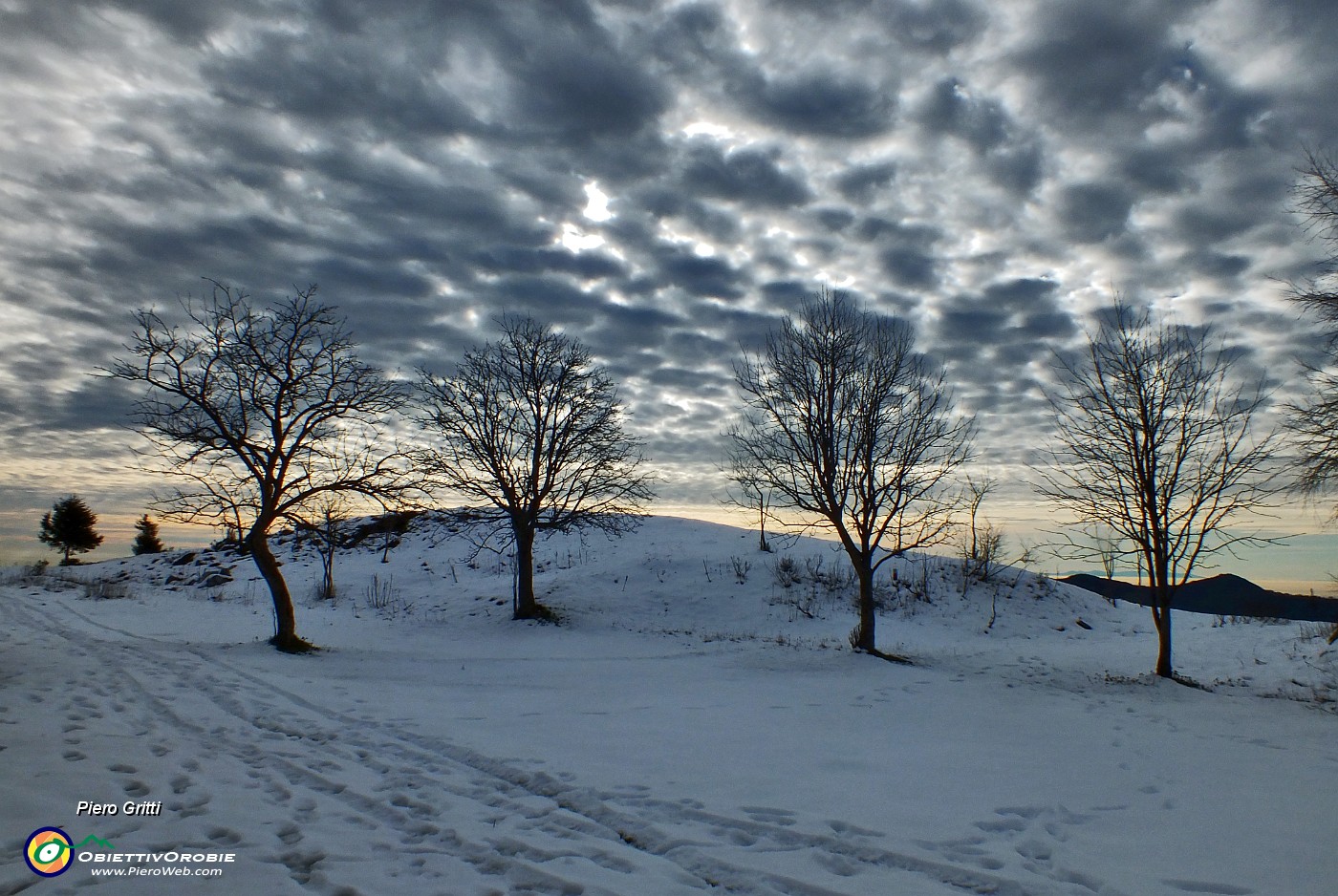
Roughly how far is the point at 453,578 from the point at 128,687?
2028cm

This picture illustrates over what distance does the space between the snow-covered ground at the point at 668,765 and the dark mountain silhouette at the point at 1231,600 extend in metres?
3.54

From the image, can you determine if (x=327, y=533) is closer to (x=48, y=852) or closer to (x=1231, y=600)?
(x=48, y=852)

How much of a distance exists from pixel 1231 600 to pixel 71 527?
9170 cm

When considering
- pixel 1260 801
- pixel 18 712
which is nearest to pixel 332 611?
A: pixel 18 712

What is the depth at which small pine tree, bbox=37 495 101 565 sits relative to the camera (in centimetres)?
6656

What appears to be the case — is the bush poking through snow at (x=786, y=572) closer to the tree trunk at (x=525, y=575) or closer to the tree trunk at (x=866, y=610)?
the tree trunk at (x=525, y=575)

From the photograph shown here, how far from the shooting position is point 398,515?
18797mm

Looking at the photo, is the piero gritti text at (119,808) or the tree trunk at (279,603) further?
the tree trunk at (279,603)

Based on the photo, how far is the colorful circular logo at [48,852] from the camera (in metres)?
4.69

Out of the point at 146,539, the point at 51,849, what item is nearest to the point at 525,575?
the point at 51,849

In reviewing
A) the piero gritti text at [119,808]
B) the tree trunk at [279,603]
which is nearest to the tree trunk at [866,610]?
the tree trunk at [279,603]

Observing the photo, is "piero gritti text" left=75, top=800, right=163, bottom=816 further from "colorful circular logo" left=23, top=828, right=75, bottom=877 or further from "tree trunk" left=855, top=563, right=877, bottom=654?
"tree trunk" left=855, top=563, right=877, bottom=654

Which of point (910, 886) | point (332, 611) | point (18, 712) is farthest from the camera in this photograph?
point (332, 611)

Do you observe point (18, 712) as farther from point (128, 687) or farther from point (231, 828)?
point (231, 828)
